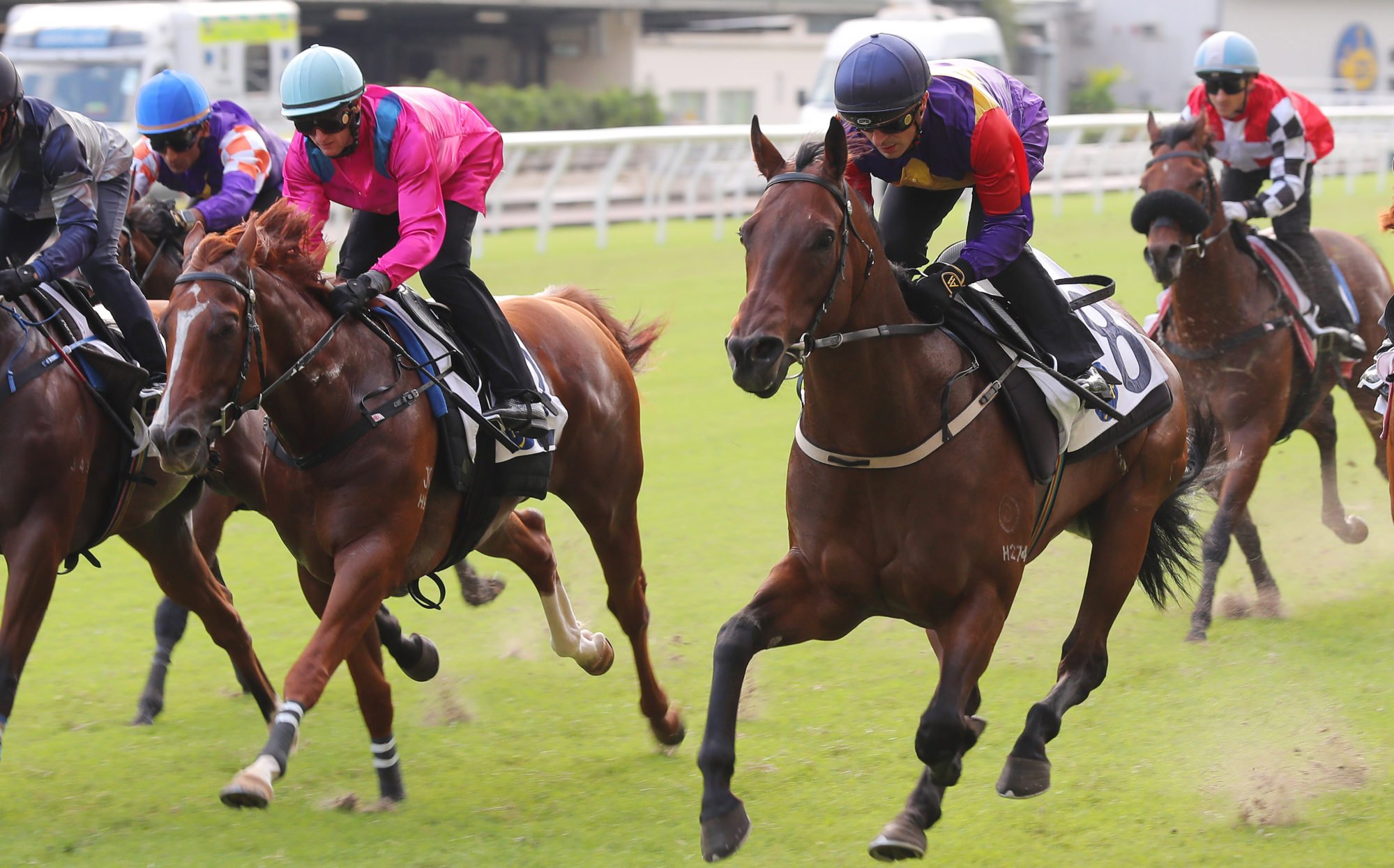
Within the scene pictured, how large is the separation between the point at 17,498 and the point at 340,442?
1.12 metres

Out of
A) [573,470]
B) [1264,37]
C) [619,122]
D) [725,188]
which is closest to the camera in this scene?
[573,470]

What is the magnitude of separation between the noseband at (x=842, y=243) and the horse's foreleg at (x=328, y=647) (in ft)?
4.48

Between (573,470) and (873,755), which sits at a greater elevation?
(573,470)

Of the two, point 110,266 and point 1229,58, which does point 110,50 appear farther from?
point 1229,58

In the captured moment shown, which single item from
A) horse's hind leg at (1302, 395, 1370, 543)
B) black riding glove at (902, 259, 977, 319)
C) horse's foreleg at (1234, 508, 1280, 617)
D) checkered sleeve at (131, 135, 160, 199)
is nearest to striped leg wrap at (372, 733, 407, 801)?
black riding glove at (902, 259, 977, 319)

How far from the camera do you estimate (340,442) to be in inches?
171

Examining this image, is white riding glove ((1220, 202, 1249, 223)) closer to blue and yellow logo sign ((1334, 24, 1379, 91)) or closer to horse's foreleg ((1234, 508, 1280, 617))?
horse's foreleg ((1234, 508, 1280, 617))

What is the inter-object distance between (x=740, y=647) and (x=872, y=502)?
0.49 m

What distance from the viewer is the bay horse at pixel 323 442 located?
3910 millimetres

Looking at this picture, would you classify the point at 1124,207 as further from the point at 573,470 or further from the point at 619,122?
the point at 573,470

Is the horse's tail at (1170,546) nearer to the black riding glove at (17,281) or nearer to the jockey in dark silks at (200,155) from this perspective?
the jockey in dark silks at (200,155)

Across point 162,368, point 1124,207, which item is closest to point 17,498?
point 162,368

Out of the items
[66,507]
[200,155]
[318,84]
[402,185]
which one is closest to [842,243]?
[402,185]

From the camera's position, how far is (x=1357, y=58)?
36250 millimetres
